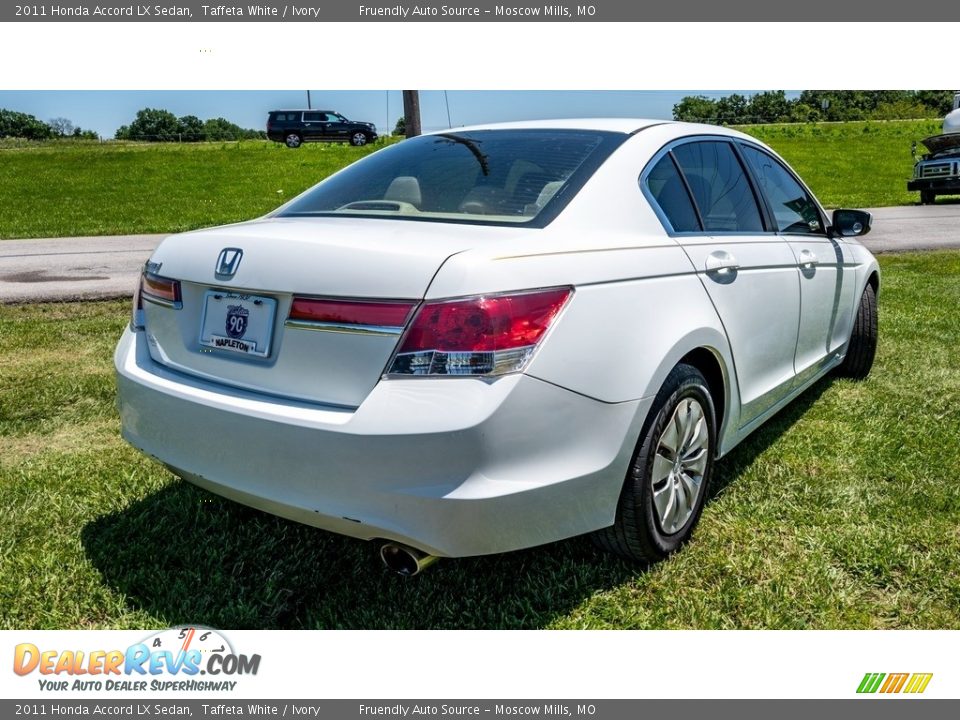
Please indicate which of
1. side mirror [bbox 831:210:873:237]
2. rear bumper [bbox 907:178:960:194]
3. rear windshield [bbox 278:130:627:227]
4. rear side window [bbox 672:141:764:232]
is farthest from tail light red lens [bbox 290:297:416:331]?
rear bumper [bbox 907:178:960:194]

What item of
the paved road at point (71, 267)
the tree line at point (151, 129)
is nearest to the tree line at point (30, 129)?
the tree line at point (151, 129)

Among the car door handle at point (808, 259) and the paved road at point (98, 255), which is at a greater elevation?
the car door handle at point (808, 259)

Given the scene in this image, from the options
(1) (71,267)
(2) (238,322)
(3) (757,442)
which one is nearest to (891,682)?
(3) (757,442)

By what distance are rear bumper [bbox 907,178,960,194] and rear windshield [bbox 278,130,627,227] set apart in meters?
19.7

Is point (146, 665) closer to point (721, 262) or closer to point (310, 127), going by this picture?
point (721, 262)

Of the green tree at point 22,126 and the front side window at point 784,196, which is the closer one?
the front side window at point 784,196

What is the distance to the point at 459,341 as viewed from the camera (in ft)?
6.72

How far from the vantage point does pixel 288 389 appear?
7.32 ft

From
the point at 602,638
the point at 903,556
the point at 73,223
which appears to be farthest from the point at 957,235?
the point at 73,223

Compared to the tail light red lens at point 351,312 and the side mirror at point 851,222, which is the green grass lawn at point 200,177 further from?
the tail light red lens at point 351,312

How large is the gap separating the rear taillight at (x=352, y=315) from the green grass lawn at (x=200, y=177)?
49.4 ft

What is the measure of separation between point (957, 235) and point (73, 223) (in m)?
18.1

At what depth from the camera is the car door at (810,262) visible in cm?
378

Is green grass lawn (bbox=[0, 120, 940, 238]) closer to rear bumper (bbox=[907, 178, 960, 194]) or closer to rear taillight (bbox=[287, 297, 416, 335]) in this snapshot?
rear bumper (bbox=[907, 178, 960, 194])
